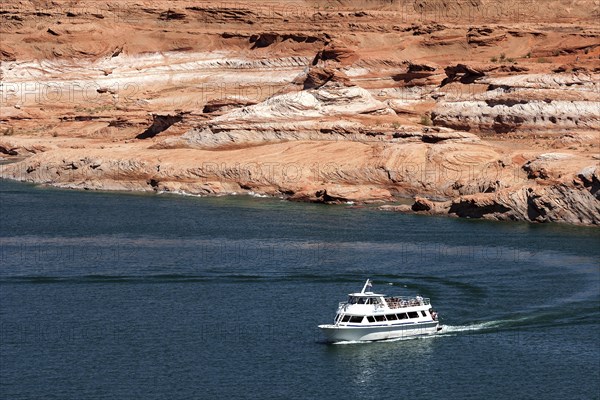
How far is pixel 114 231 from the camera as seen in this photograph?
325 feet

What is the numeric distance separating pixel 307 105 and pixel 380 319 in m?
61.1

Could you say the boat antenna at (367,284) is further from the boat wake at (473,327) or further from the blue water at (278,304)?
the boat wake at (473,327)

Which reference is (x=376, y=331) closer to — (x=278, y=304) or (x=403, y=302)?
(x=403, y=302)

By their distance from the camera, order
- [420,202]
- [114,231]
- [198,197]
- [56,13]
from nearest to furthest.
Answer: [114,231]
[420,202]
[198,197]
[56,13]

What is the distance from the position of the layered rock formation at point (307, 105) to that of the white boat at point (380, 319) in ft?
105

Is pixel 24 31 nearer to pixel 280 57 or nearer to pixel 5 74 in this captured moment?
pixel 5 74

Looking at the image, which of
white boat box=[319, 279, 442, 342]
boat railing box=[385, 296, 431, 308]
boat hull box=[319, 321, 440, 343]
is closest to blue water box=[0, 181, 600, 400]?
boat hull box=[319, 321, 440, 343]

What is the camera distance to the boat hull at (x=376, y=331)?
69438 mm

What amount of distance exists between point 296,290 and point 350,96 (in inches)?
2177

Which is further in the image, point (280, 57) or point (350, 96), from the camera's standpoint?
point (280, 57)

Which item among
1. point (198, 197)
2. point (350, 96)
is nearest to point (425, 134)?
point (350, 96)

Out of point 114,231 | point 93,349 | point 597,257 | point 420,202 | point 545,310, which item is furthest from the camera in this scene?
point 420,202

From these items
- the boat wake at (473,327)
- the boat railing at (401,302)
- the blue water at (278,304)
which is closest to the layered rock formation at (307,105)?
the blue water at (278,304)

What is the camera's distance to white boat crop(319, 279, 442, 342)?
7062cm
